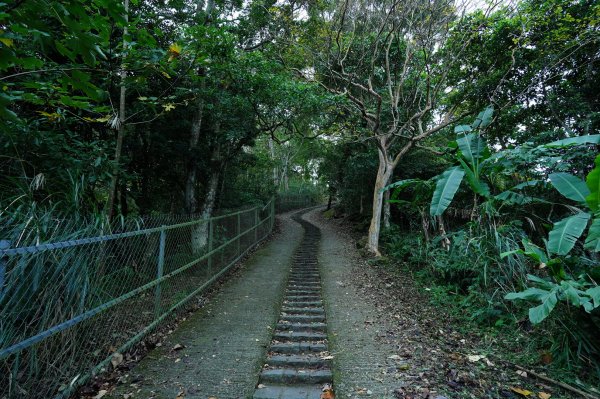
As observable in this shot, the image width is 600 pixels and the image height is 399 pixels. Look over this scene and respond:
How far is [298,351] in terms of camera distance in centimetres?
432

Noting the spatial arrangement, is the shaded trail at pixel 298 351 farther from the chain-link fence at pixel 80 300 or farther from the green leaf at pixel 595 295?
the green leaf at pixel 595 295

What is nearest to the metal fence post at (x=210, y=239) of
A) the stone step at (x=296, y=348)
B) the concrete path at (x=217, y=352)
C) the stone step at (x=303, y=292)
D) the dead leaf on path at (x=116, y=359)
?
the concrete path at (x=217, y=352)

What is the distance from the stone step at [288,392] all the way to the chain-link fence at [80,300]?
170 cm

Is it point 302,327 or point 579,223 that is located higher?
point 579,223

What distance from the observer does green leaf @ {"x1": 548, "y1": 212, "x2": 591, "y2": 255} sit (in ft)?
12.2

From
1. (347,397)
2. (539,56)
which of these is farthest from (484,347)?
(539,56)

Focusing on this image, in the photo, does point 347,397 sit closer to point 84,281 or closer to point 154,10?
point 84,281

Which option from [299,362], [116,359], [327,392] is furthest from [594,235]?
[116,359]

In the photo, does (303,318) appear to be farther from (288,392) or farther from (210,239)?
(210,239)

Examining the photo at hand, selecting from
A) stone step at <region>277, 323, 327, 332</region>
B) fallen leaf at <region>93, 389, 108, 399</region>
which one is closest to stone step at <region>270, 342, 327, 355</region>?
stone step at <region>277, 323, 327, 332</region>

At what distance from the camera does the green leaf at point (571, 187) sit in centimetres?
410

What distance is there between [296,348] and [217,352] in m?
1.02

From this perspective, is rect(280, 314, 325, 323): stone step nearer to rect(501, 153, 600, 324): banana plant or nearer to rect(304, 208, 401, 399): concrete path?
rect(304, 208, 401, 399): concrete path

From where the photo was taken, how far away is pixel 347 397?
3268 millimetres
